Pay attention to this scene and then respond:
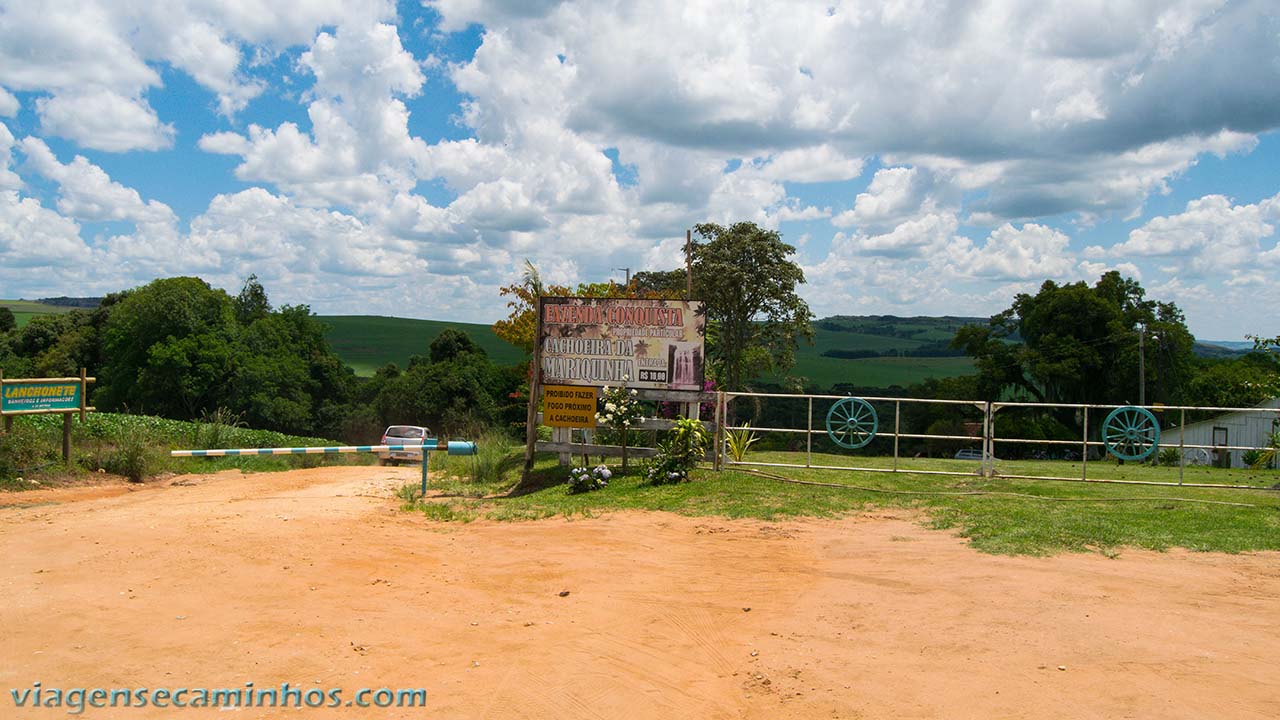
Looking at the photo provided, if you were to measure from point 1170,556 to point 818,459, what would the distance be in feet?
35.9

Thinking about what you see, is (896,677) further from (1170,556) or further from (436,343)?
(436,343)

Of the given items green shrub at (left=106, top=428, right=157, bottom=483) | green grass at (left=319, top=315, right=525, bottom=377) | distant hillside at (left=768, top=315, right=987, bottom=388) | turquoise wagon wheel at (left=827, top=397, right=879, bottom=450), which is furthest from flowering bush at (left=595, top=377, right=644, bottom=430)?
green grass at (left=319, top=315, right=525, bottom=377)

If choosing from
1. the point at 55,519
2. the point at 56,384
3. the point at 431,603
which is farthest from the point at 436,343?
the point at 431,603

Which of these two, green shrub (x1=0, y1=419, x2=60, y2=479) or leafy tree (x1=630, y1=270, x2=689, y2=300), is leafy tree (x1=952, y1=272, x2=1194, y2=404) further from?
green shrub (x1=0, y1=419, x2=60, y2=479)

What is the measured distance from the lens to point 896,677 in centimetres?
604

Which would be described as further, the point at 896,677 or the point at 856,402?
the point at 856,402

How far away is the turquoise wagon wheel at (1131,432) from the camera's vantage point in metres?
14.9

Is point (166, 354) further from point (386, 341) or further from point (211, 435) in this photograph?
point (386, 341)

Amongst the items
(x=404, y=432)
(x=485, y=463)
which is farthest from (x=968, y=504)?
(x=404, y=432)

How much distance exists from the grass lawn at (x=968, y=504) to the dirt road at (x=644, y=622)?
622mm

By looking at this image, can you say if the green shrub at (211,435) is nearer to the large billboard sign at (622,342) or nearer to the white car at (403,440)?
the white car at (403,440)

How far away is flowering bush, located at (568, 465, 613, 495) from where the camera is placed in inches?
574

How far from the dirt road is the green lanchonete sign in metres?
5.94

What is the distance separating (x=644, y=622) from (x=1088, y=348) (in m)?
46.6
